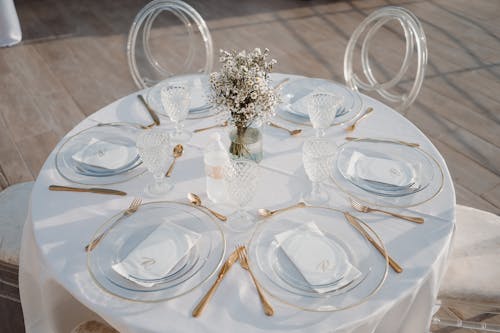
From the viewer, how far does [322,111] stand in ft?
4.76

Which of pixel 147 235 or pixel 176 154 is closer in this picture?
pixel 147 235

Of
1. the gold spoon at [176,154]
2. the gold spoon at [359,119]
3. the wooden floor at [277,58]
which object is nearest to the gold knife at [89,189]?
the gold spoon at [176,154]

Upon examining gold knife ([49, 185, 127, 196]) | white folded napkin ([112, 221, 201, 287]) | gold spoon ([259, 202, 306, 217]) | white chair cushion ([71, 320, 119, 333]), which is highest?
gold spoon ([259, 202, 306, 217])

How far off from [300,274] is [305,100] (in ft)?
2.58

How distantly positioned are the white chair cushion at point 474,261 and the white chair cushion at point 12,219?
1361 millimetres

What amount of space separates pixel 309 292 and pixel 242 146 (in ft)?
1.59

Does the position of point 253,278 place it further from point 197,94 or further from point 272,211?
point 197,94

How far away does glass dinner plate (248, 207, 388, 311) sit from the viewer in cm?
103

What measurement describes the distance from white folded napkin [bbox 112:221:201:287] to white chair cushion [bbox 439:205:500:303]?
0.80m

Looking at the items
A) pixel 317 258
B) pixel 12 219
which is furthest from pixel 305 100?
pixel 12 219

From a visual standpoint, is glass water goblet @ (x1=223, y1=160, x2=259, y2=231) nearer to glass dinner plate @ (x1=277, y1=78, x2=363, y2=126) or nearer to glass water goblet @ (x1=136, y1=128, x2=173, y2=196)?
glass water goblet @ (x1=136, y1=128, x2=173, y2=196)

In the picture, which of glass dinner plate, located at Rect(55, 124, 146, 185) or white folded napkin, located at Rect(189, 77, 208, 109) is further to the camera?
white folded napkin, located at Rect(189, 77, 208, 109)

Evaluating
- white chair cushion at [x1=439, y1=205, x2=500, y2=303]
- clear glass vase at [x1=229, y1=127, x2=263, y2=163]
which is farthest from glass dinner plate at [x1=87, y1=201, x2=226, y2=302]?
white chair cushion at [x1=439, y1=205, x2=500, y2=303]

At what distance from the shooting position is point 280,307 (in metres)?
1.02
